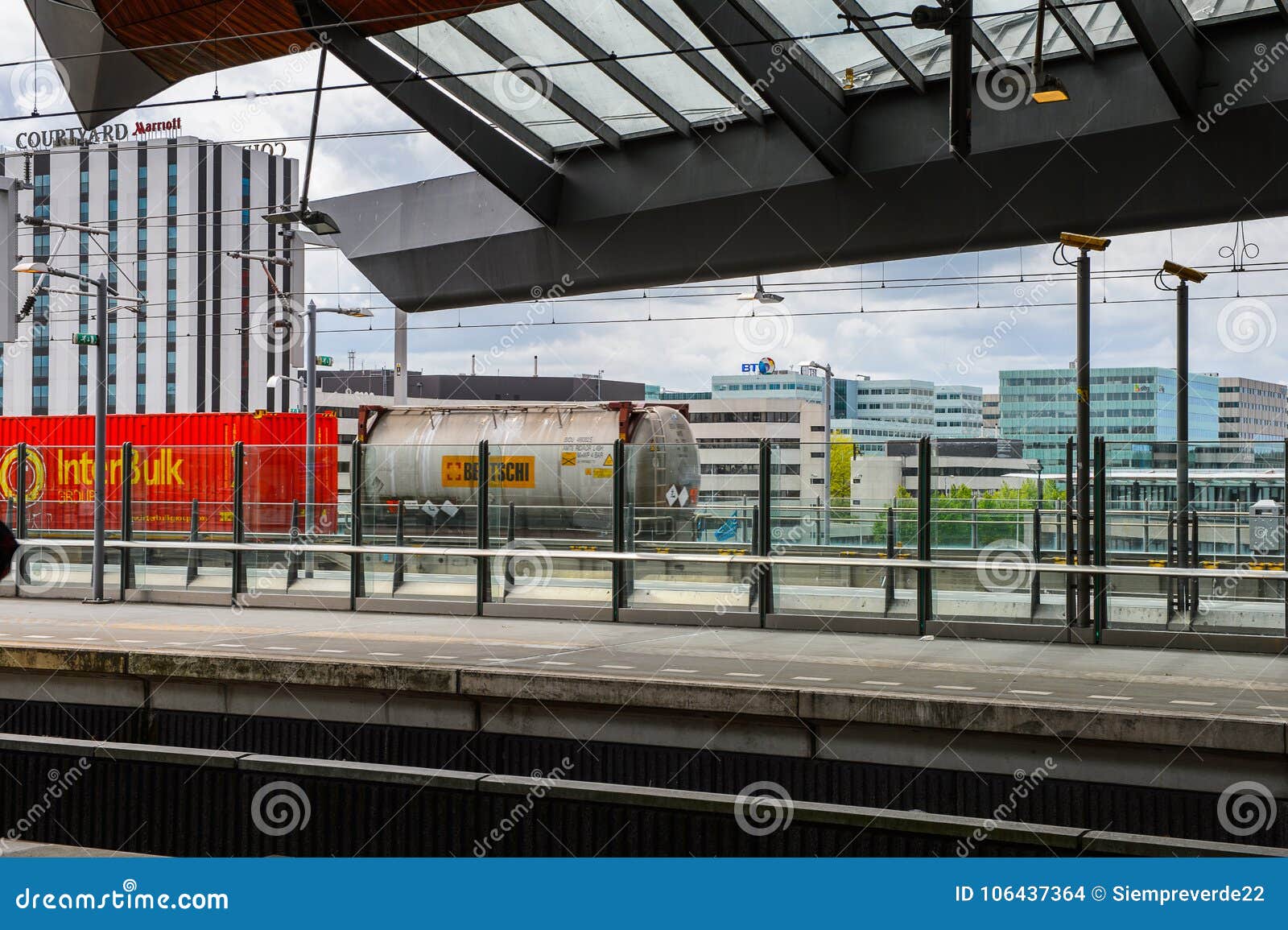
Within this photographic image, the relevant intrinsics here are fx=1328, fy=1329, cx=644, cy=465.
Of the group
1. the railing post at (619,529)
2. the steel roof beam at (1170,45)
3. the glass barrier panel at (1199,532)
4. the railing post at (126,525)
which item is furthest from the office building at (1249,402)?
the railing post at (126,525)

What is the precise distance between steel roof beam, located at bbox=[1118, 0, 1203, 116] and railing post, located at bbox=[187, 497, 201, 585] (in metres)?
13.3

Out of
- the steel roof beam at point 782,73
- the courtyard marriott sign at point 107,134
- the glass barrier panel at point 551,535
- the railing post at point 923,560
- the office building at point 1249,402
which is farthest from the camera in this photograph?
the courtyard marriott sign at point 107,134

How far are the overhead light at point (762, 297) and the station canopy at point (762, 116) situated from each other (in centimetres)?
1018

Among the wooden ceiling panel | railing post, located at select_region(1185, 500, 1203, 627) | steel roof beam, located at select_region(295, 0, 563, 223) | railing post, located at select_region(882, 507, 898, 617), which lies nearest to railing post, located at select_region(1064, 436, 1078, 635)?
railing post, located at select_region(1185, 500, 1203, 627)

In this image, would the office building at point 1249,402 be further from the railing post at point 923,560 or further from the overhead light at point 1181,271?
the railing post at point 923,560

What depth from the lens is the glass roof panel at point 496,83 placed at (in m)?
14.1

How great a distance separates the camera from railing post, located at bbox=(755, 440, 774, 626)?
597 inches

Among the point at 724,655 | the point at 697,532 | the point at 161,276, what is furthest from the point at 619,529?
the point at 161,276

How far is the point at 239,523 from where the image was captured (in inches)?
704

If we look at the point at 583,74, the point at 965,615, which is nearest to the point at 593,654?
the point at 965,615

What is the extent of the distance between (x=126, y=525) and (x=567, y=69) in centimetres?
929

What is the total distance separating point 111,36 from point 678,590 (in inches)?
331

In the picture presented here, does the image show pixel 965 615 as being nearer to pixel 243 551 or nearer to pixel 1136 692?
pixel 1136 692

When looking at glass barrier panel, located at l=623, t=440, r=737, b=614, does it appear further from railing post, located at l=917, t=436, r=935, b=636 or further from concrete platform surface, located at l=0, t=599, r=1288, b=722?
railing post, located at l=917, t=436, r=935, b=636
